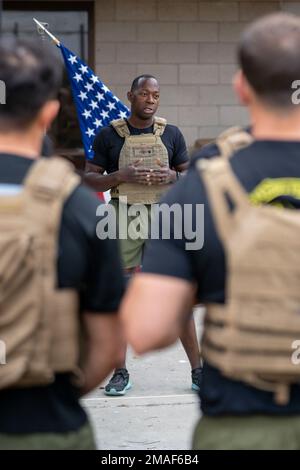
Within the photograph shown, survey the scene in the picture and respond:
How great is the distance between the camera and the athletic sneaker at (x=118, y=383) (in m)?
5.68

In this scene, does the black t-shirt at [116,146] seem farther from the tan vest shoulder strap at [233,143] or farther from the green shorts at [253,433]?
the green shorts at [253,433]

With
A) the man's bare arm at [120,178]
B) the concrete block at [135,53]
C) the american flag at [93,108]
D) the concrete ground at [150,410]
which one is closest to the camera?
the concrete ground at [150,410]

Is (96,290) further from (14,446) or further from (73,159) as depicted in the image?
(73,159)

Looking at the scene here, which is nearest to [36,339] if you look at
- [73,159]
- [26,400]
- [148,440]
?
[26,400]

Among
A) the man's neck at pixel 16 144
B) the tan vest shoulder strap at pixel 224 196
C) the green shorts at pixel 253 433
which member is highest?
the man's neck at pixel 16 144

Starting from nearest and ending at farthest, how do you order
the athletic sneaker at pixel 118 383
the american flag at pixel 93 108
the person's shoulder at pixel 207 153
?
the person's shoulder at pixel 207 153, the athletic sneaker at pixel 118 383, the american flag at pixel 93 108

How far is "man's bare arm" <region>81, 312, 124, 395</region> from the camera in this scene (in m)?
2.50

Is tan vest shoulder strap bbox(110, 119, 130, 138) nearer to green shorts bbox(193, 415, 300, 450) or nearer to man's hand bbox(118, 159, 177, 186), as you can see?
man's hand bbox(118, 159, 177, 186)

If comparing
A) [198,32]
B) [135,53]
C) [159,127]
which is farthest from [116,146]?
[198,32]

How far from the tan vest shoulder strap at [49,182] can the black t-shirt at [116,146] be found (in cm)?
356

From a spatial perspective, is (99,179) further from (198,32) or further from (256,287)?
(198,32)

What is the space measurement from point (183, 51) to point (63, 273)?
26.4 feet

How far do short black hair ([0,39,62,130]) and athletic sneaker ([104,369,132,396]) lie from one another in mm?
3467

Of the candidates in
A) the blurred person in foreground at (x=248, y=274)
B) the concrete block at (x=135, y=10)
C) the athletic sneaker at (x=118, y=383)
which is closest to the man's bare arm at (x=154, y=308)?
the blurred person in foreground at (x=248, y=274)
